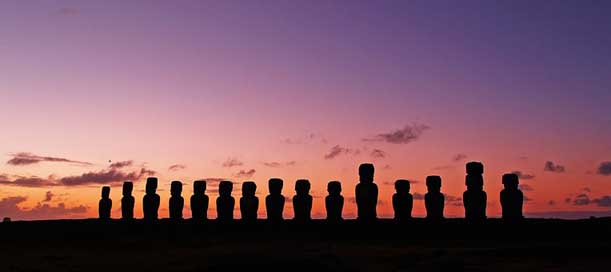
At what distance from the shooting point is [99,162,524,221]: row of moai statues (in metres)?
27.3

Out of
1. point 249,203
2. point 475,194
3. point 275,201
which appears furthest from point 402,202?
point 249,203

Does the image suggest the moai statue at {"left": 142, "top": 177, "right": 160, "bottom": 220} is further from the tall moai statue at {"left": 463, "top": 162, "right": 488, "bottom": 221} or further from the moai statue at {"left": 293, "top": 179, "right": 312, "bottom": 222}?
the tall moai statue at {"left": 463, "top": 162, "right": 488, "bottom": 221}

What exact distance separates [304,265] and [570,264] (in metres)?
5.05

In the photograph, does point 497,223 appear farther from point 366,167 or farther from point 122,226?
point 122,226

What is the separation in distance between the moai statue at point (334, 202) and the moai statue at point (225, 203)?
5.26 m

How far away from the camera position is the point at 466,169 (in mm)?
27797

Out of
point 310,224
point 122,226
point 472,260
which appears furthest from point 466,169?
point 122,226

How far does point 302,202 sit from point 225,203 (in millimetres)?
4200

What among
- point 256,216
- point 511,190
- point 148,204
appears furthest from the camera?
point 148,204

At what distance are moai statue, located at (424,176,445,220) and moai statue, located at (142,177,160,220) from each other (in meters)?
14.9

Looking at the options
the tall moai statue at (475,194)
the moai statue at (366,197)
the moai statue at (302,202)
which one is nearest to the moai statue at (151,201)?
the moai statue at (302,202)

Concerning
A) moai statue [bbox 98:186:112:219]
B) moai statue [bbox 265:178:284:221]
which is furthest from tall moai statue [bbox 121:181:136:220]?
moai statue [bbox 265:178:284:221]

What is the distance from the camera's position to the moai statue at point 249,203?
109 ft

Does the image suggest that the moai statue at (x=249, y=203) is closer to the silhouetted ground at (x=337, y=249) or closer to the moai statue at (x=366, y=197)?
the silhouetted ground at (x=337, y=249)
